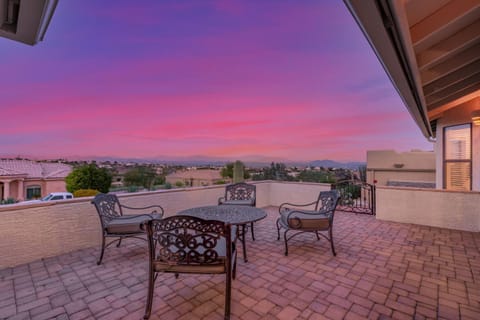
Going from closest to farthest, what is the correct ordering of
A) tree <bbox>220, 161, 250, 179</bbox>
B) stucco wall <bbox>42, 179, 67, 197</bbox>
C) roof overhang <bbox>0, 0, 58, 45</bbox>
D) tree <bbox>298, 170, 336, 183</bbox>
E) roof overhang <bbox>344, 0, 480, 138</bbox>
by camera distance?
roof overhang <bbox>0, 0, 58, 45</bbox>
roof overhang <bbox>344, 0, 480, 138</bbox>
tree <bbox>220, 161, 250, 179</bbox>
tree <bbox>298, 170, 336, 183</bbox>
stucco wall <bbox>42, 179, 67, 197</bbox>

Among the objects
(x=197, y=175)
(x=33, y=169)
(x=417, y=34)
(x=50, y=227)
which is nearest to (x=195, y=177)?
(x=197, y=175)

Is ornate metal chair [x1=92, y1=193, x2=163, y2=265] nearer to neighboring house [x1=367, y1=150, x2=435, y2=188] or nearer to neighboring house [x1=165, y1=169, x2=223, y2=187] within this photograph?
neighboring house [x1=165, y1=169, x2=223, y2=187]

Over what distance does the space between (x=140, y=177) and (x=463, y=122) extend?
7885mm

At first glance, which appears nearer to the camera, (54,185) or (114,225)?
(114,225)

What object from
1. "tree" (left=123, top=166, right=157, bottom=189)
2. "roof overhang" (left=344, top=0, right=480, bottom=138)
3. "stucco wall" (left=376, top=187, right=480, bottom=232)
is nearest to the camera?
"roof overhang" (left=344, top=0, right=480, bottom=138)

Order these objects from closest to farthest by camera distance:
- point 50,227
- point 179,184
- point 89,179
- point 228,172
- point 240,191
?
point 50,227
point 240,191
point 179,184
point 89,179
point 228,172

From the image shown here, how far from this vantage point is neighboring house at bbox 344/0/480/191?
1.51m

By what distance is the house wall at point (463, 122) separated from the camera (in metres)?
5.01

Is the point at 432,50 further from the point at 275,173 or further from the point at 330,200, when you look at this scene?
the point at 275,173

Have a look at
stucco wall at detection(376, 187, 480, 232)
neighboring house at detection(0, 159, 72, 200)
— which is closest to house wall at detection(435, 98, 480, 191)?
stucco wall at detection(376, 187, 480, 232)

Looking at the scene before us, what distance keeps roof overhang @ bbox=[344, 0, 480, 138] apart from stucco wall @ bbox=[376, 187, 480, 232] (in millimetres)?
2357

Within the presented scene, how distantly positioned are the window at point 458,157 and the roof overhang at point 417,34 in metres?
2.84

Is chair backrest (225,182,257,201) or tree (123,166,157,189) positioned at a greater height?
tree (123,166,157,189)

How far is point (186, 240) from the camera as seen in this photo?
1952 millimetres
